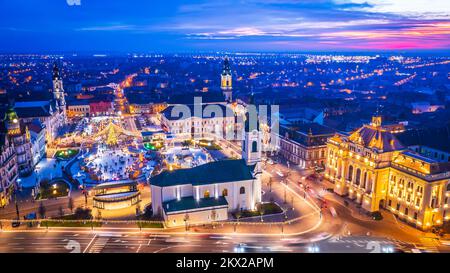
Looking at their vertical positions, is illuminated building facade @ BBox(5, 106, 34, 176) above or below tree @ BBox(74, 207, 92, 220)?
above

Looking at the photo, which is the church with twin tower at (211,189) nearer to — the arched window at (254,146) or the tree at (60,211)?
the arched window at (254,146)

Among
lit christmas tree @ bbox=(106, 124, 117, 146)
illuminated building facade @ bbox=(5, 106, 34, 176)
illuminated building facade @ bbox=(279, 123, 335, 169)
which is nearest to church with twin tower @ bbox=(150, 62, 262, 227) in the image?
illuminated building facade @ bbox=(279, 123, 335, 169)

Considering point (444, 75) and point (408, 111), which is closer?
point (408, 111)

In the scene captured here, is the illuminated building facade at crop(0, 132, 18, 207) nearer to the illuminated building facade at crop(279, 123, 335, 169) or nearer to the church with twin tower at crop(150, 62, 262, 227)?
the church with twin tower at crop(150, 62, 262, 227)

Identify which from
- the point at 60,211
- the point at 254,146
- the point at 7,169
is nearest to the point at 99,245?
the point at 60,211

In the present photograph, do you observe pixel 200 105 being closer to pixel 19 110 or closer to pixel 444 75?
pixel 19 110
